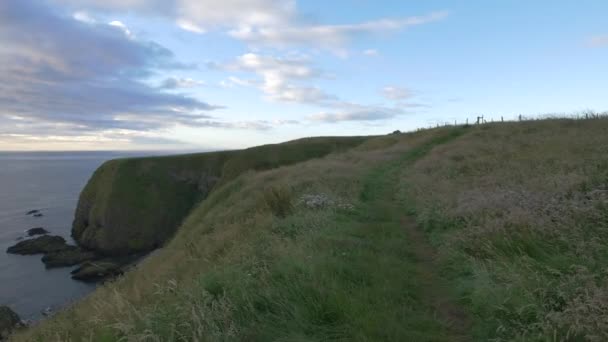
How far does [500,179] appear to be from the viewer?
13016mm

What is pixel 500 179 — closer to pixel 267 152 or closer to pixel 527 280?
pixel 527 280

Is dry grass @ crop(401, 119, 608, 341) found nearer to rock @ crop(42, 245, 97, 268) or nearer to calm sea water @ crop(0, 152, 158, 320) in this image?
calm sea water @ crop(0, 152, 158, 320)

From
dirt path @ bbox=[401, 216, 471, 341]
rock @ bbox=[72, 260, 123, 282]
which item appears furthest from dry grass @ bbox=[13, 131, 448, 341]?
rock @ bbox=[72, 260, 123, 282]

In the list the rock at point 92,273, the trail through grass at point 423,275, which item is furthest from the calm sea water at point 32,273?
the trail through grass at point 423,275

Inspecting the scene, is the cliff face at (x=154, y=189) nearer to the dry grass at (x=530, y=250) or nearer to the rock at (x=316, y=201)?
the rock at (x=316, y=201)

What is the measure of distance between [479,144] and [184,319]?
2584cm

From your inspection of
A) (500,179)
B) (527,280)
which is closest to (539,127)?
(500,179)

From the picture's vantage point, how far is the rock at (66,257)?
41.0 metres

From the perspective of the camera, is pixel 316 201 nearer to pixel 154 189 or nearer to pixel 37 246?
pixel 37 246

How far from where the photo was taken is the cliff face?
2068 inches

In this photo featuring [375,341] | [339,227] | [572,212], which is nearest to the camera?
[375,341]

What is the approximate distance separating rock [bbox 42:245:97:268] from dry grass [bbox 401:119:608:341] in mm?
41663

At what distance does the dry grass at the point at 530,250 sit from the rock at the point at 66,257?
1640 inches

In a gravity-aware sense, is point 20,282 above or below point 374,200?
below
